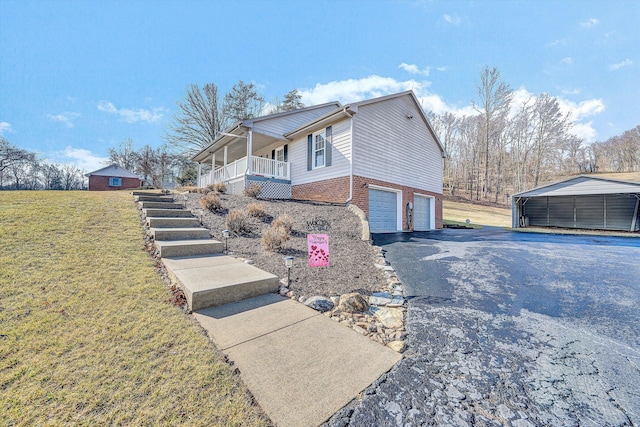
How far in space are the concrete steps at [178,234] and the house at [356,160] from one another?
5558 millimetres

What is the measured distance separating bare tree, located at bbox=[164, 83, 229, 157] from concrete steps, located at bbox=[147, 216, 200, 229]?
802 inches

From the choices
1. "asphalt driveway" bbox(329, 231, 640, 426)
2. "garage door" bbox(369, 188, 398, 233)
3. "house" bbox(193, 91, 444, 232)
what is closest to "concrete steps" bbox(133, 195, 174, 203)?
"house" bbox(193, 91, 444, 232)

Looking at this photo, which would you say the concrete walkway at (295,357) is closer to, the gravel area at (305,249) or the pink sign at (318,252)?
the gravel area at (305,249)

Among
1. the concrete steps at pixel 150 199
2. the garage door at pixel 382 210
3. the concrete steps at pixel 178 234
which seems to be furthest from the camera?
the garage door at pixel 382 210

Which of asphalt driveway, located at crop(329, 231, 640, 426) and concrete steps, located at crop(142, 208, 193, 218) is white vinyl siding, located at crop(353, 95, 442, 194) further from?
asphalt driveway, located at crop(329, 231, 640, 426)

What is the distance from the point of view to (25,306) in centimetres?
254

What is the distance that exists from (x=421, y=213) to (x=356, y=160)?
19.7ft

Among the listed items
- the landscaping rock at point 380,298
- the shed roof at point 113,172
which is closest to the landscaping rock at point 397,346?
the landscaping rock at point 380,298

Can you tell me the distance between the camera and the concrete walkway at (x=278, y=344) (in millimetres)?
1771

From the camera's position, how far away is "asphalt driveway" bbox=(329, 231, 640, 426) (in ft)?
5.70

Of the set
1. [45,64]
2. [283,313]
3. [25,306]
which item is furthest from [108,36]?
[283,313]

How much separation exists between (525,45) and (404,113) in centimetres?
613

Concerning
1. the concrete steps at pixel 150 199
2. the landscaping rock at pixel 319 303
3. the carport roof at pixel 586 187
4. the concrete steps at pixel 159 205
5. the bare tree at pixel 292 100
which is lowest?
the landscaping rock at pixel 319 303

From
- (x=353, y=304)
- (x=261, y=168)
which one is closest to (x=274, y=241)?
(x=353, y=304)
